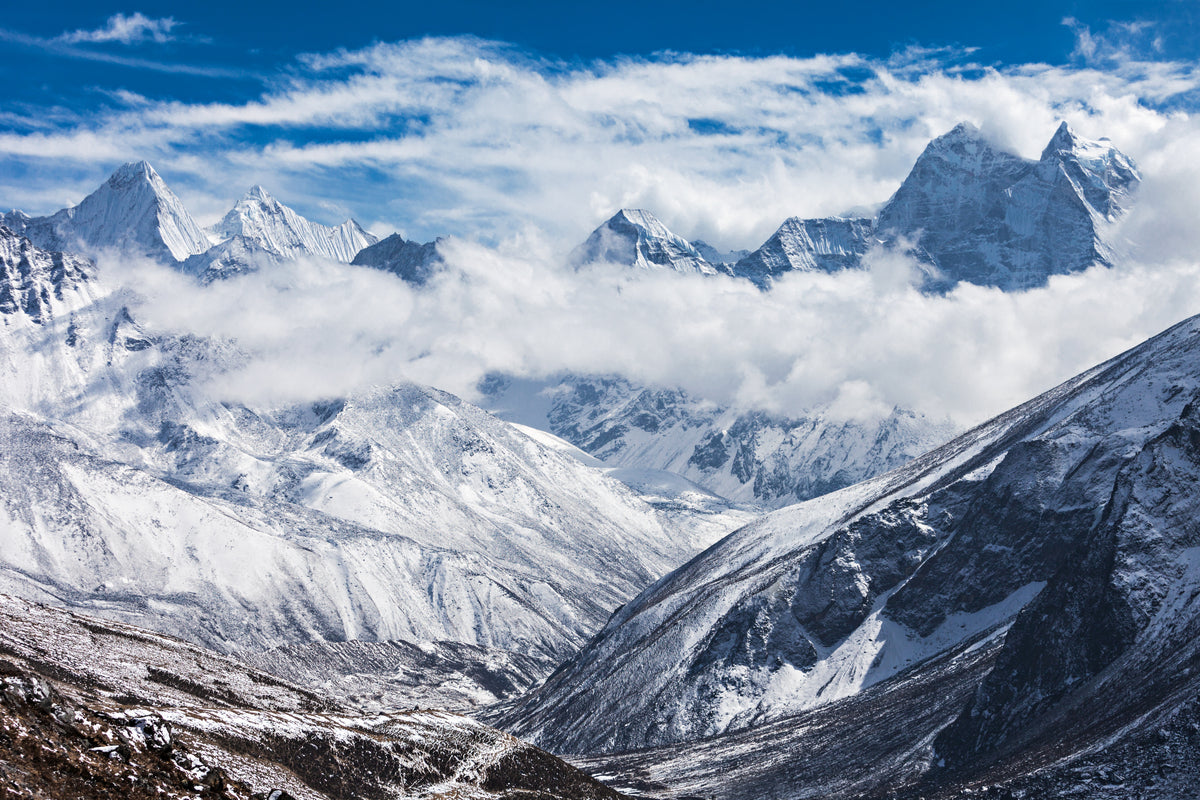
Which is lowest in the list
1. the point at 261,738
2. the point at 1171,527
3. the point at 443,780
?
the point at 443,780

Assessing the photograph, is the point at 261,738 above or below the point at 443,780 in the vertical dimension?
above

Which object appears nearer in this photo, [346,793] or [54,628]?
[346,793]

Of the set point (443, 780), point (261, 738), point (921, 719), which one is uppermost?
point (261, 738)

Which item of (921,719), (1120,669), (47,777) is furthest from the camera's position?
(921,719)

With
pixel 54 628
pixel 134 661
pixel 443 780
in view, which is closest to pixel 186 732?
pixel 443 780

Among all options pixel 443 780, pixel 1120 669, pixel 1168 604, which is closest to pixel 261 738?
pixel 443 780

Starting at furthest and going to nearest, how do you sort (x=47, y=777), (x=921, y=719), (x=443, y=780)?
1. (x=921, y=719)
2. (x=443, y=780)
3. (x=47, y=777)

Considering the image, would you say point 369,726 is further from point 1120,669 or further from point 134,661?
point 1120,669

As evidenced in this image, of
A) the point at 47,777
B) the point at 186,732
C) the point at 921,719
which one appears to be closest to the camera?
the point at 47,777

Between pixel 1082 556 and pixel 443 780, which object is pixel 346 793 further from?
pixel 1082 556
